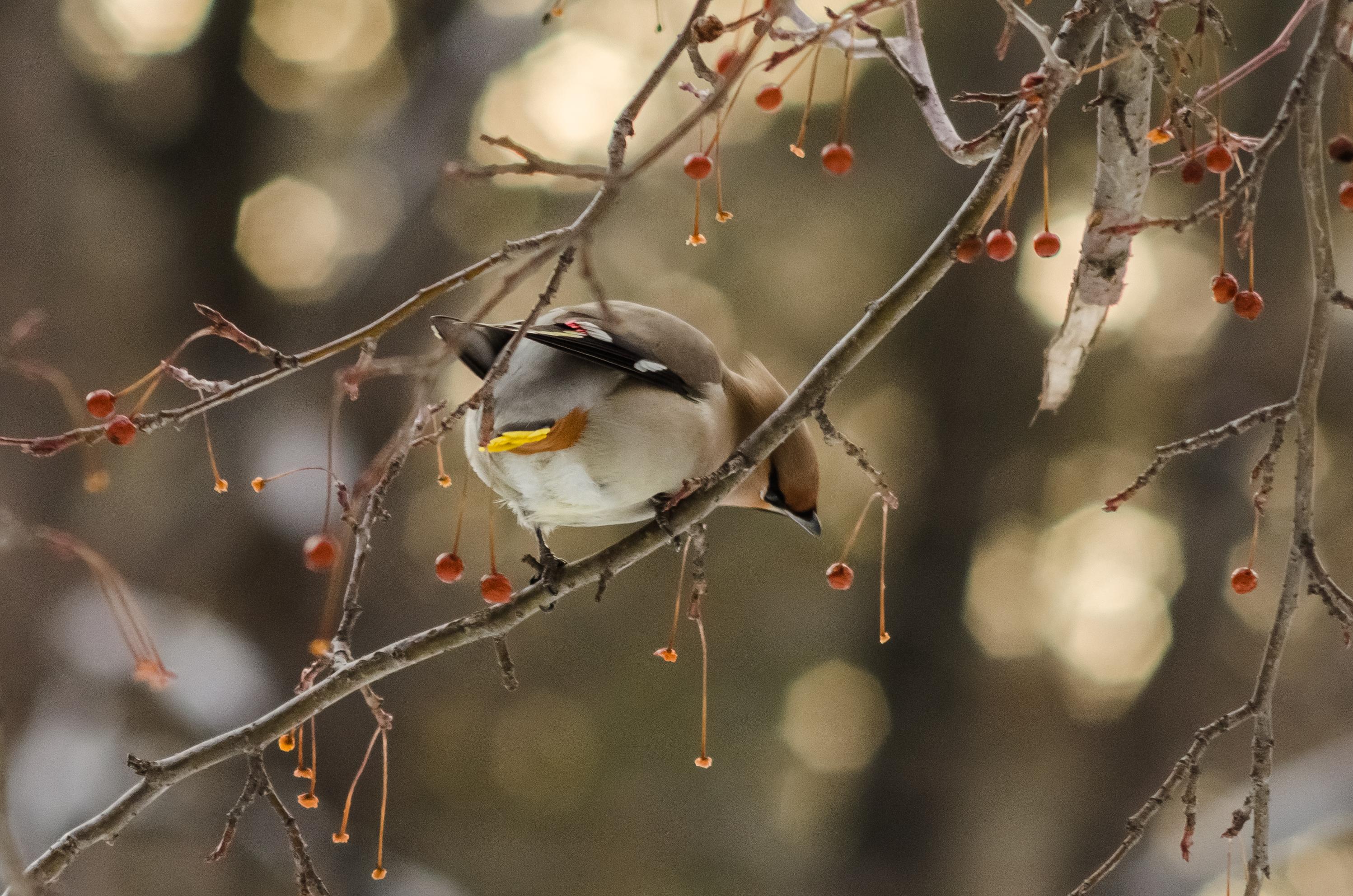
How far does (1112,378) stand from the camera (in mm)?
5176

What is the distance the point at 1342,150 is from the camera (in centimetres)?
129

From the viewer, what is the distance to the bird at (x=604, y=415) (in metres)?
2.25

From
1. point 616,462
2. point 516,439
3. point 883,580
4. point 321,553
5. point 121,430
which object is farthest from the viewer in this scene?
point 616,462

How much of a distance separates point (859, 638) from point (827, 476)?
0.77m

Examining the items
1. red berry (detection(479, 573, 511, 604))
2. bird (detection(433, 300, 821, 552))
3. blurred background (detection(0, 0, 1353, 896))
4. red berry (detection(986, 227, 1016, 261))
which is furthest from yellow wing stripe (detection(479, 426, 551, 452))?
blurred background (detection(0, 0, 1353, 896))

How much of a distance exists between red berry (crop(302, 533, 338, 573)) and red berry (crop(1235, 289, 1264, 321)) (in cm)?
110

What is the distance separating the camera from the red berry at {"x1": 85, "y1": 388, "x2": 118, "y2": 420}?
4.89ft

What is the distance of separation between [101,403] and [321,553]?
21.8 inches

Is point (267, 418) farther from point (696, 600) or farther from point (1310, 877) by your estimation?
point (1310, 877)

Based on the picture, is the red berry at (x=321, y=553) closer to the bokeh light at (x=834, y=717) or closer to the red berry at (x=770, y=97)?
the red berry at (x=770, y=97)

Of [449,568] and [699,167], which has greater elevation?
[699,167]

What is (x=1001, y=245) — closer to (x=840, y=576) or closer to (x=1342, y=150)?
(x=1342, y=150)

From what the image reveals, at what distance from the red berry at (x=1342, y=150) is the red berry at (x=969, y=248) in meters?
0.39

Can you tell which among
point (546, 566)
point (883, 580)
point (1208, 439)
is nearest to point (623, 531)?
point (546, 566)
